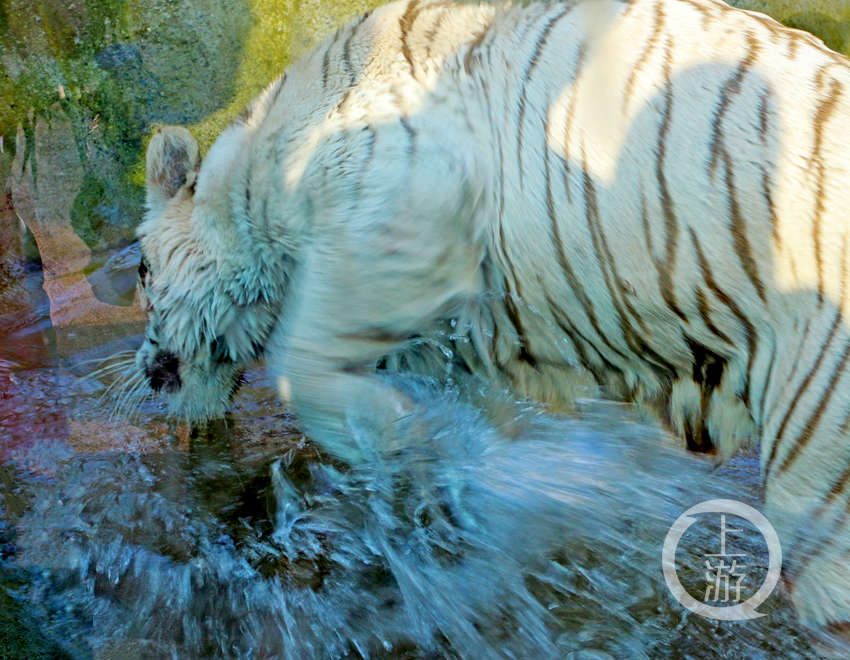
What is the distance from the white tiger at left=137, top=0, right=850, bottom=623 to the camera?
0.96m

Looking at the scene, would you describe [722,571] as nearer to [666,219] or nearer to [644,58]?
[666,219]

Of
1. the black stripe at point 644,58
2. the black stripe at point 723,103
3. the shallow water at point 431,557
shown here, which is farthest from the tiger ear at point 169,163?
the black stripe at point 723,103

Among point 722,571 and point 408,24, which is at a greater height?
point 408,24

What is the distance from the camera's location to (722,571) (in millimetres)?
1314

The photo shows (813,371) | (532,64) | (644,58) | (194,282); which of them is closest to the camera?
(813,371)

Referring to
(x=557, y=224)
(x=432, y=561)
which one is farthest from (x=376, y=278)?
(x=432, y=561)

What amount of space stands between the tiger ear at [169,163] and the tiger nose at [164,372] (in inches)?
14.0

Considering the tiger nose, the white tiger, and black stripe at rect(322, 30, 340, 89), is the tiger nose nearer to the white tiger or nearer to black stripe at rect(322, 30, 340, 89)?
the white tiger

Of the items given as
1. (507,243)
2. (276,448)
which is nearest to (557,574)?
(507,243)

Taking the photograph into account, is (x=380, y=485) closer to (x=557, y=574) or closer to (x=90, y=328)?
(x=557, y=574)

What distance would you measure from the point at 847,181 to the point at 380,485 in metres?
1.01

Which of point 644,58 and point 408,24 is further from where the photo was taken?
point 408,24

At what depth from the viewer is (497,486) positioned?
1390mm

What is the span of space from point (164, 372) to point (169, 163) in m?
0.51
